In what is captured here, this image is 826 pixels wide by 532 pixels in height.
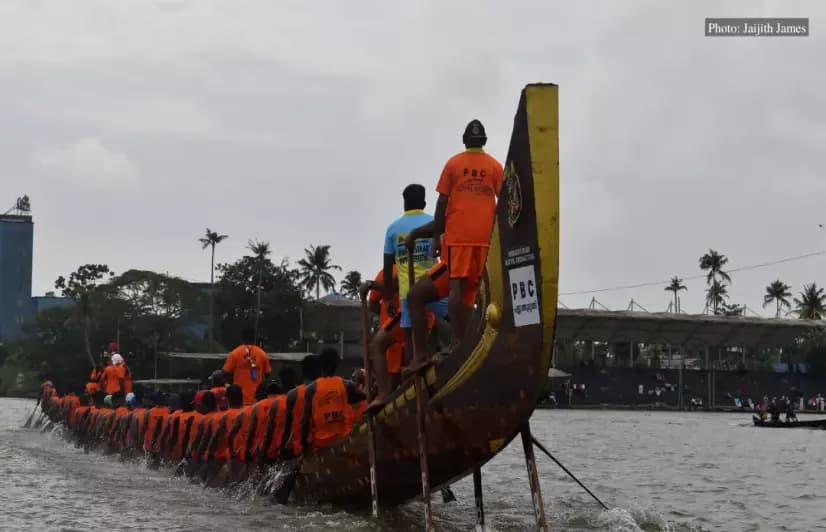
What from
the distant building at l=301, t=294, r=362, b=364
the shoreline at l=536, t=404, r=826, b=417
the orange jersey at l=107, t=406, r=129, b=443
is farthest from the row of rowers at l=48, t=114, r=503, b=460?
the shoreline at l=536, t=404, r=826, b=417

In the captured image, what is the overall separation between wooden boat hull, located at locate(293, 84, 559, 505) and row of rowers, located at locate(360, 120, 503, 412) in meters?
0.40

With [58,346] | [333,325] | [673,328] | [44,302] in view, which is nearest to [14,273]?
[44,302]

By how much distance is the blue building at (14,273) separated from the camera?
113 m

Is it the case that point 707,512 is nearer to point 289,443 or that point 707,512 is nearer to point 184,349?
point 289,443

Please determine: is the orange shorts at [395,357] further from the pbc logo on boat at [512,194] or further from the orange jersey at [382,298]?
the pbc logo on boat at [512,194]

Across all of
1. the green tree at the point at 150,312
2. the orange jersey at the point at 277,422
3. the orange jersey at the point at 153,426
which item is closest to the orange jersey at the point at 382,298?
the orange jersey at the point at 277,422

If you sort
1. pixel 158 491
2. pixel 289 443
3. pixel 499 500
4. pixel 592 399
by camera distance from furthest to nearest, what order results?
pixel 592 399
pixel 158 491
pixel 499 500
pixel 289 443

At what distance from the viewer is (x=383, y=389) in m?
9.47

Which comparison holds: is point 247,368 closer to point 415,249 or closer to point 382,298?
point 382,298

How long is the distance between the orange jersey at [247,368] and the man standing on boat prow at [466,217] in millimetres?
6883

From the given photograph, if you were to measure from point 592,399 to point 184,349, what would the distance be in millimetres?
28369

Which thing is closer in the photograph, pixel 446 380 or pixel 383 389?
pixel 446 380

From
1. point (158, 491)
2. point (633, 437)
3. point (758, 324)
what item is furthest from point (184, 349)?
point (158, 491)

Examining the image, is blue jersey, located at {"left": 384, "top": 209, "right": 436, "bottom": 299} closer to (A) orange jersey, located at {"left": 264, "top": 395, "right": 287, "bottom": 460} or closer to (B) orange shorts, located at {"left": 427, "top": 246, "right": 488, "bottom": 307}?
(B) orange shorts, located at {"left": 427, "top": 246, "right": 488, "bottom": 307}
